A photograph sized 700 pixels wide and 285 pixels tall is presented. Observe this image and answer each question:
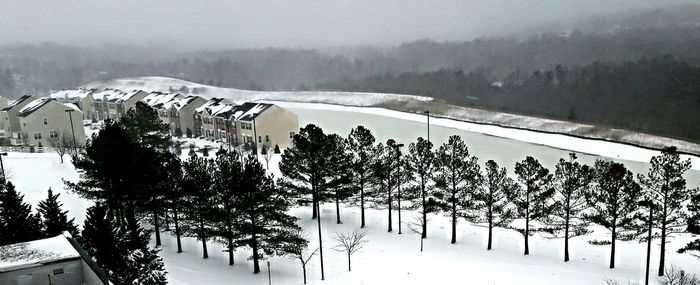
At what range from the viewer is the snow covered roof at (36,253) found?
55.3ft

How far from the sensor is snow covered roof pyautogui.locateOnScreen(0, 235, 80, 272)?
16.9 meters

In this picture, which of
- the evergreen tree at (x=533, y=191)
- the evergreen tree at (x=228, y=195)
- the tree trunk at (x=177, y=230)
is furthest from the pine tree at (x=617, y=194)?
the tree trunk at (x=177, y=230)

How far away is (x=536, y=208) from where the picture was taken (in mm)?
31047

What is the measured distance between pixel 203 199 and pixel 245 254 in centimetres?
466

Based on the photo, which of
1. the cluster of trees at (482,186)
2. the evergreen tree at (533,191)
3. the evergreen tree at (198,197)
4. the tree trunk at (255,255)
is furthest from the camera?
the evergreen tree at (533,191)

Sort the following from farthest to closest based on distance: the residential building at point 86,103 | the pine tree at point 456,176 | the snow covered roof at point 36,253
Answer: the residential building at point 86,103 → the pine tree at point 456,176 → the snow covered roof at point 36,253

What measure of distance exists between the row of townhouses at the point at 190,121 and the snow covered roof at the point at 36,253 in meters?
41.2

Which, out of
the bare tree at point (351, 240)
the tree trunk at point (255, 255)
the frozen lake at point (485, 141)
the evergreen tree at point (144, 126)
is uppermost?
the evergreen tree at point (144, 126)

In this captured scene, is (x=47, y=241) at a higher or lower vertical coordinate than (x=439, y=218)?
higher

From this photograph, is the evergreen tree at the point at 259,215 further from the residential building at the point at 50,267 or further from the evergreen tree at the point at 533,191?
the evergreen tree at the point at 533,191

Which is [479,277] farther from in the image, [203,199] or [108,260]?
[108,260]

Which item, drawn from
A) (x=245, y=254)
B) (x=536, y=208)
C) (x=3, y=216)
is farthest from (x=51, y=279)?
(x=536, y=208)

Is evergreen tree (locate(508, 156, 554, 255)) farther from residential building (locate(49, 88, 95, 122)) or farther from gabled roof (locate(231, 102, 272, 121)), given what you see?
residential building (locate(49, 88, 95, 122))

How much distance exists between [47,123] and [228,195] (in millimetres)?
46978
